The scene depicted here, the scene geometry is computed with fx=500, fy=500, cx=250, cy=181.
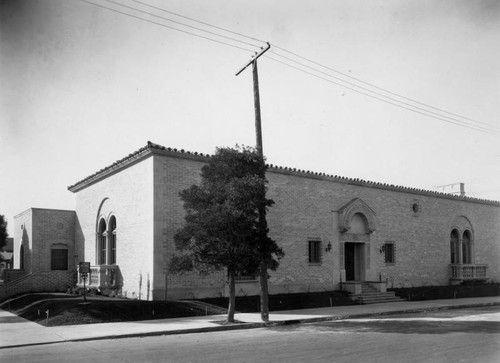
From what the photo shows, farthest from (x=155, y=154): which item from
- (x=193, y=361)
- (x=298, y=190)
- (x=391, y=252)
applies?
(x=391, y=252)

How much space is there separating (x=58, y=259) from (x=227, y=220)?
15833 mm

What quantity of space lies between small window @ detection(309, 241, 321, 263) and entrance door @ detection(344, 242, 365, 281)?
2.29 metres

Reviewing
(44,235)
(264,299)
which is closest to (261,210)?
(264,299)

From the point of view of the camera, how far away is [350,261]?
84.0 ft

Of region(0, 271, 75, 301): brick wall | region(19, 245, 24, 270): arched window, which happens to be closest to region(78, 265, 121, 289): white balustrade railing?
region(0, 271, 75, 301): brick wall

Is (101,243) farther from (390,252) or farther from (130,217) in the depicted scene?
(390,252)

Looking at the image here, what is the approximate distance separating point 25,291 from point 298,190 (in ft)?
46.4

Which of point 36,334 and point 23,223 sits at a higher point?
point 23,223

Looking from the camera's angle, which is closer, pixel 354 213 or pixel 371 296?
pixel 371 296

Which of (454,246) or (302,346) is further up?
(454,246)

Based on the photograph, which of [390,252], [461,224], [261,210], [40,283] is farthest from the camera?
[461,224]

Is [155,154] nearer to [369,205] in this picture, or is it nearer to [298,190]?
[298,190]

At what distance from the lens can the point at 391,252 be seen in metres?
27.2

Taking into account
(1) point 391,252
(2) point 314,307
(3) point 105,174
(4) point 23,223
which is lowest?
(2) point 314,307
